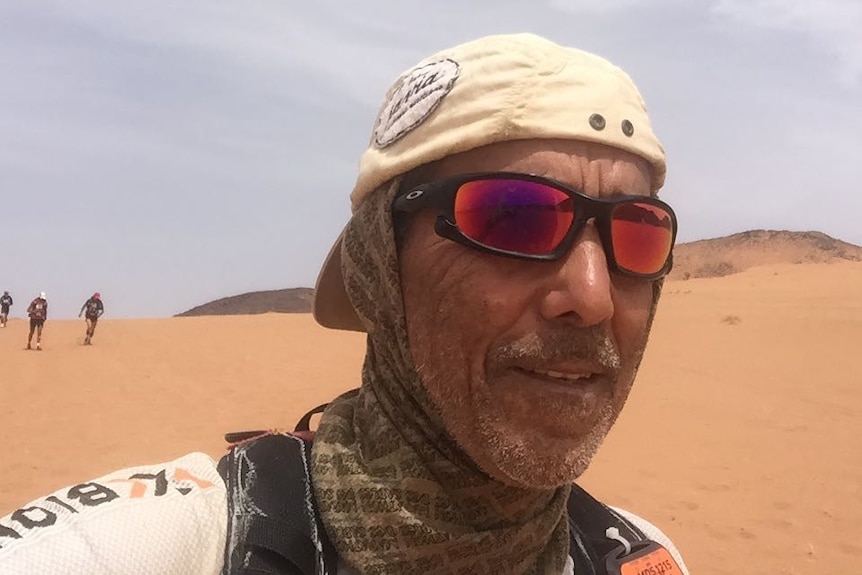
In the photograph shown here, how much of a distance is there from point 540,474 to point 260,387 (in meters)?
13.4

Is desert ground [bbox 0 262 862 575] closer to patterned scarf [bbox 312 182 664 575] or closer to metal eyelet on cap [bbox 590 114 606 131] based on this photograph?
patterned scarf [bbox 312 182 664 575]

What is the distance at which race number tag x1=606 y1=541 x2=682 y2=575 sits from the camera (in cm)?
172

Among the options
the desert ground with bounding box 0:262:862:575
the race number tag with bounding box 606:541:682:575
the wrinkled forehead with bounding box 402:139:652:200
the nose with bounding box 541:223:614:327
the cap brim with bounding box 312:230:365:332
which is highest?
the wrinkled forehead with bounding box 402:139:652:200

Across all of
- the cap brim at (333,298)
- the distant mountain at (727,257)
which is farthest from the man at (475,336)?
the distant mountain at (727,257)

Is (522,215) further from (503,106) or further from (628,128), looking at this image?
(628,128)

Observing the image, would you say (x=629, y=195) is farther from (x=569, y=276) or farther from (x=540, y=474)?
(x=540, y=474)

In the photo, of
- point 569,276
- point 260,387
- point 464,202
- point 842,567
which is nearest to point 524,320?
point 569,276

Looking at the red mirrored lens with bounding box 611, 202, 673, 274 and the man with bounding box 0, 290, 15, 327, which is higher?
the red mirrored lens with bounding box 611, 202, 673, 274

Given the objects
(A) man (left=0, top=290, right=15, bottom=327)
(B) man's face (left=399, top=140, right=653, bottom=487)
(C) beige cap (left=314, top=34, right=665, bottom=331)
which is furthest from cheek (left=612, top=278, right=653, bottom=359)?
(A) man (left=0, top=290, right=15, bottom=327)

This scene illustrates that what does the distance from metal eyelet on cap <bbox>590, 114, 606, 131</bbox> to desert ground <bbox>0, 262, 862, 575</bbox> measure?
16.7 feet

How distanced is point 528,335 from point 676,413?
9.86 metres

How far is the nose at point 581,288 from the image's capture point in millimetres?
1415

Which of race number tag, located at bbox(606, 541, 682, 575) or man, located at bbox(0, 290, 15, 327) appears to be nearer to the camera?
race number tag, located at bbox(606, 541, 682, 575)

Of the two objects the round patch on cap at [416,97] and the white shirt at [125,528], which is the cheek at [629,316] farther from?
the white shirt at [125,528]
